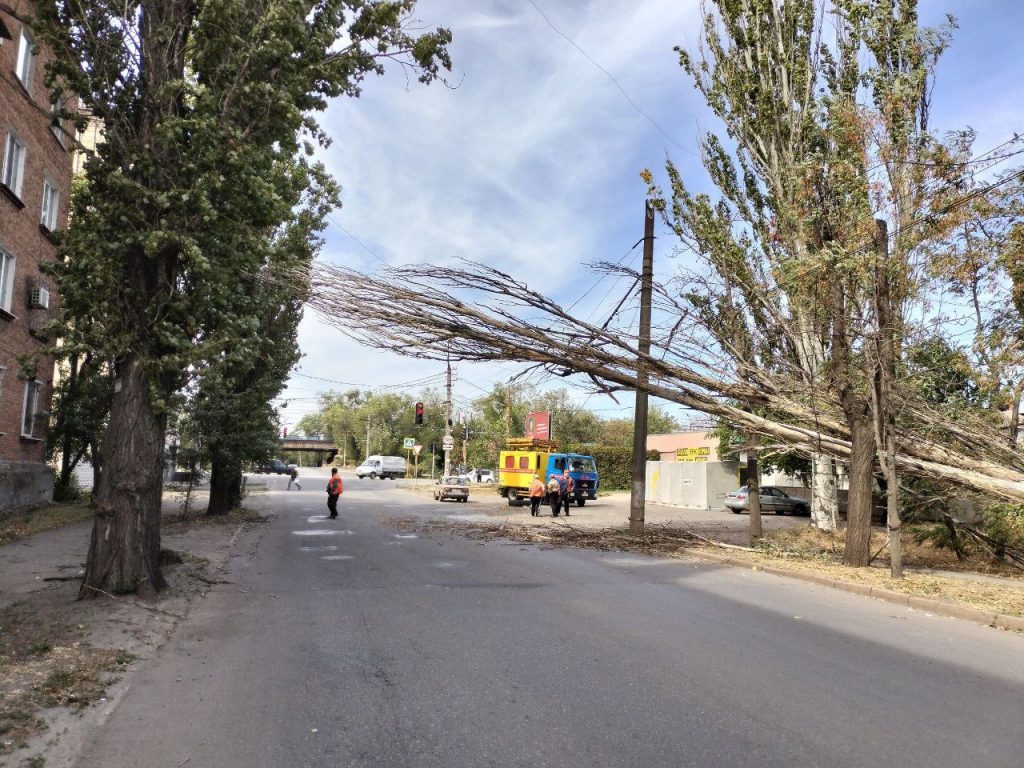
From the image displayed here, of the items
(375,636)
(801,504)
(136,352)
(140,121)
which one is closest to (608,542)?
(375,636)

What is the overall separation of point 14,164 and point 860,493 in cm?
1939

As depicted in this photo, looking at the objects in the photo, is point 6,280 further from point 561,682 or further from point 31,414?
point 561,682

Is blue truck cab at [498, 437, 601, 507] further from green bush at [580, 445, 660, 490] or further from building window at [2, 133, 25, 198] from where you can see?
building window at [2, 133, 25, 198]

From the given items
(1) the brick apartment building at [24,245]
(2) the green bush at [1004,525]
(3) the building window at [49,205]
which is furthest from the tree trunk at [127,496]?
(2) the green bush at [1004,525]

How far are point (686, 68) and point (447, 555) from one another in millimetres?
11875

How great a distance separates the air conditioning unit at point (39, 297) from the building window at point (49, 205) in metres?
1.77

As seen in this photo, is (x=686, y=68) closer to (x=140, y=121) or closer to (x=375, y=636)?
(x=140, y=121)

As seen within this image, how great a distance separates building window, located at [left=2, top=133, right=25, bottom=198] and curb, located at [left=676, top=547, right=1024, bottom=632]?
17852 millimetres

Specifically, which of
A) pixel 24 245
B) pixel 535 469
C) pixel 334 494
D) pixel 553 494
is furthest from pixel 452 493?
pixel 24 245

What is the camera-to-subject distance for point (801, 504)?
31.2m

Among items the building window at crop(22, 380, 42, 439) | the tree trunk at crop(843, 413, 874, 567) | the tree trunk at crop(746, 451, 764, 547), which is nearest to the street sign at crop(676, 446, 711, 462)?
the tree trunk at crop(746, 451, 764, 547)

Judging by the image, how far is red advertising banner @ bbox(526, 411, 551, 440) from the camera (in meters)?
41.5

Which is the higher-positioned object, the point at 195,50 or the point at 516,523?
the point at 195,50

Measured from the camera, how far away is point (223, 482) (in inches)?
778
